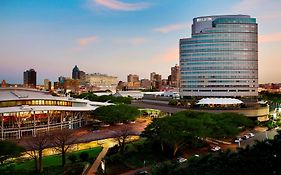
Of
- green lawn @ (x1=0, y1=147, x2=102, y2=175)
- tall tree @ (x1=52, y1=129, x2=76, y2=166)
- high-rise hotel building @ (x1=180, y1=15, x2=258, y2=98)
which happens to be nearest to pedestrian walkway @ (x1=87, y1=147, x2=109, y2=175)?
green lawn @ (x1=0, y1=147, x2=102, y2=175)

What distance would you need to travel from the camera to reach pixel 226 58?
11688 cm

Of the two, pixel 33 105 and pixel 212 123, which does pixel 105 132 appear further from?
pixel 212 123

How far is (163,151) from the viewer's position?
4944 cm

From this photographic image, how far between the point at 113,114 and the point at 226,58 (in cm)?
6297

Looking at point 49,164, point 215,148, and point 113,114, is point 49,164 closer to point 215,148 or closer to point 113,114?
point 215,148

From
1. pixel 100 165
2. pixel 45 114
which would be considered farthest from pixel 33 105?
pixel 100 165

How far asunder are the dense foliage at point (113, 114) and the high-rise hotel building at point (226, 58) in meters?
52.8

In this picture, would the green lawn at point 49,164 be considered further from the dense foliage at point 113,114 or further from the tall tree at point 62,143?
the dense foliage at point 113,114

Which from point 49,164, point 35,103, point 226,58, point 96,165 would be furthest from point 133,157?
point 226,58

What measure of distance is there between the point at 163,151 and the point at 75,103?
3267 centimetres

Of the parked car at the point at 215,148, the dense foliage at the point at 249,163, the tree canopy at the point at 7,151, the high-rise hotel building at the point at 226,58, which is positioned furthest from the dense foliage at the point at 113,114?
the high-rise hotel building at the point at 226,58

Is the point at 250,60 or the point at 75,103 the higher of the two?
the point at 250,60

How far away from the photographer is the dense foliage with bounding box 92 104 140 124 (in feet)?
238

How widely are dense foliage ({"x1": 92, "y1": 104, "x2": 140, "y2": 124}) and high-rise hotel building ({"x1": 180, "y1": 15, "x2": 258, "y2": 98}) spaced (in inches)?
2078
